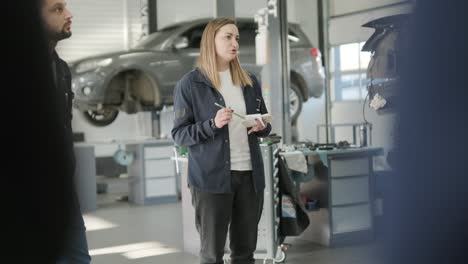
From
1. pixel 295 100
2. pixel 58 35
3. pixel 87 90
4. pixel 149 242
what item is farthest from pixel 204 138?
pixel 295 100

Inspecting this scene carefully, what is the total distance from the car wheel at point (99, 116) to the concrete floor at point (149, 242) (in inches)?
84.9

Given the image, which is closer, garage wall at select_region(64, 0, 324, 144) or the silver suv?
the silver suv

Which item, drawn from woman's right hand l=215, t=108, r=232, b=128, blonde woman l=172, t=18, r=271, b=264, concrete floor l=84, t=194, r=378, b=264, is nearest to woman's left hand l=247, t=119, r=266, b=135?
blonde woman l=172, t=18, r=271, b=264

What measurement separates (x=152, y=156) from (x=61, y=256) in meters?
7.06

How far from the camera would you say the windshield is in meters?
8.73

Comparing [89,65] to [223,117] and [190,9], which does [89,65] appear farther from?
[223,117]

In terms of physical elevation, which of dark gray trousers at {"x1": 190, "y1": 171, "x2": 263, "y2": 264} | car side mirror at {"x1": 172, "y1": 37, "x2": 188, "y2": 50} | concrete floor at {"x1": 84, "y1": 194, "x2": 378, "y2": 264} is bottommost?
concrete floor at {"x1": 84, "y1": 194, "x2": 378, "y2": 264}

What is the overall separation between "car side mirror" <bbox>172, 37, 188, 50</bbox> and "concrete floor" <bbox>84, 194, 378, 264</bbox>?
7.86 feet

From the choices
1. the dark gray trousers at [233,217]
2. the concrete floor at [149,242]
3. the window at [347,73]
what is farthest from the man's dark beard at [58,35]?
the window at [347,73]

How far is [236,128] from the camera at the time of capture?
2723 mm

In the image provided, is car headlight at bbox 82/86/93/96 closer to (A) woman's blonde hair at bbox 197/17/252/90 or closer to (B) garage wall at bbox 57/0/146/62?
(B) garage wall at bbox 57/0/146/62

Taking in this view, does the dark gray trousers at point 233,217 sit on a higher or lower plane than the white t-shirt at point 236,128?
lower

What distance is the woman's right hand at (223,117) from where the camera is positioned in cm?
255

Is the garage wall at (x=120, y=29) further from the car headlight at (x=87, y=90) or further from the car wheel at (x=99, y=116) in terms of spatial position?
the car headlight at (x=87, y=90)
